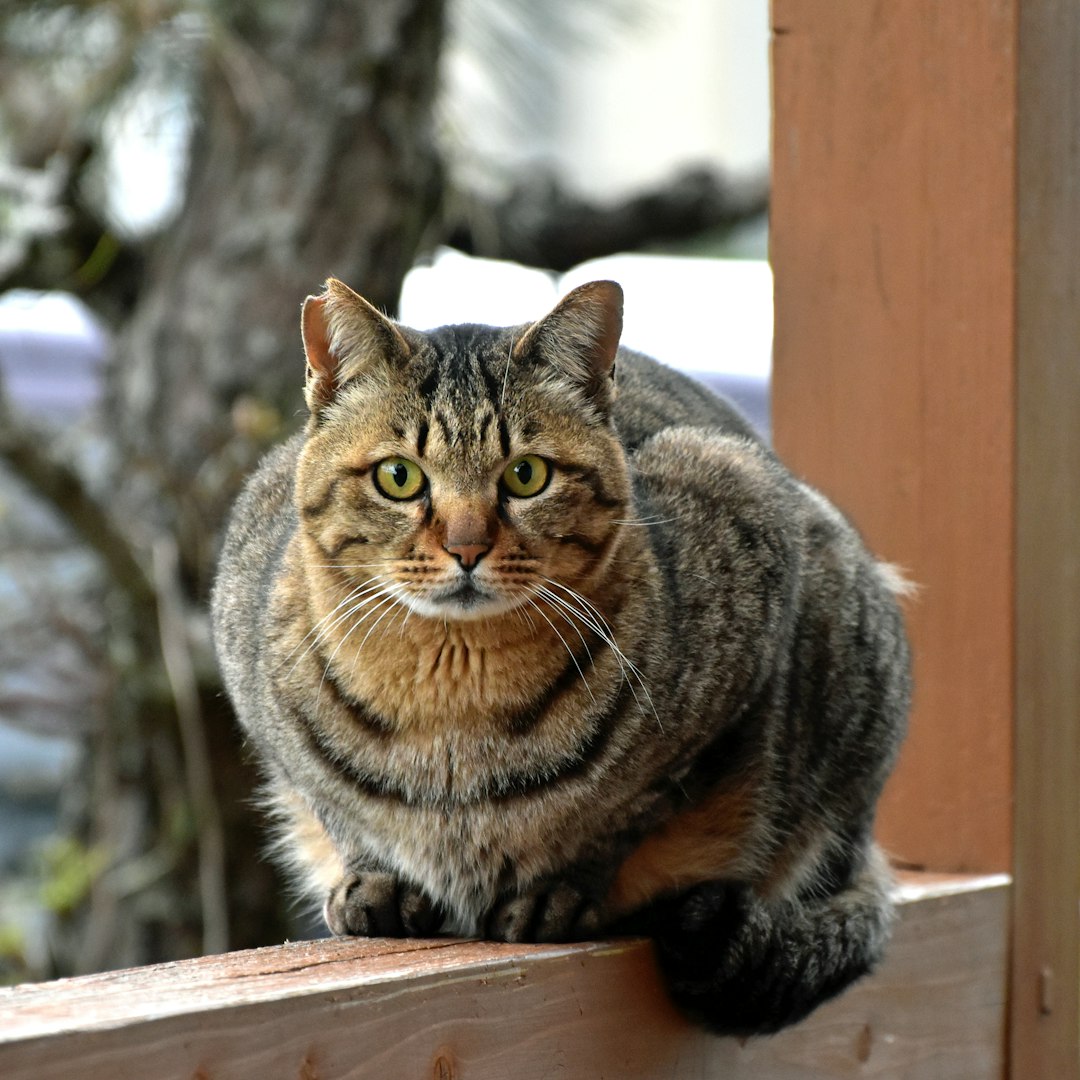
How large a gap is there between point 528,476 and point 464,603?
162 millimetres

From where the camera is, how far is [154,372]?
3.03 meters

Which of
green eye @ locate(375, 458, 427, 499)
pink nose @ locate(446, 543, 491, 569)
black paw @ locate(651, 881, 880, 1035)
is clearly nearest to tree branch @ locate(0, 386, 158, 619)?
green eye @ locate(375, 458, 427, 499)

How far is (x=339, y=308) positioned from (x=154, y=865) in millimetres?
1833

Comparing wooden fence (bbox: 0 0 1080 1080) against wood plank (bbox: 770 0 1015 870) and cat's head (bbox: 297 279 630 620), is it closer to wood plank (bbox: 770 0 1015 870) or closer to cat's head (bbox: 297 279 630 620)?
wood plank (bbox: 770 0 1015 870)

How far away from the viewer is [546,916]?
1534 millimetres

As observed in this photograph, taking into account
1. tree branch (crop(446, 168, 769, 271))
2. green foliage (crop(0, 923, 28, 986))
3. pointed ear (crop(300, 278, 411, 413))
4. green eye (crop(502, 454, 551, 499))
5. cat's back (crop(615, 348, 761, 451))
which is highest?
tree branch (crop(446, 168, 769, 271))

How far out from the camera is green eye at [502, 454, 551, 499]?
61.1 inches

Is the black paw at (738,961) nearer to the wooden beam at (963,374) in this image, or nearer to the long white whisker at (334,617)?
the long white whisker at (334,617)

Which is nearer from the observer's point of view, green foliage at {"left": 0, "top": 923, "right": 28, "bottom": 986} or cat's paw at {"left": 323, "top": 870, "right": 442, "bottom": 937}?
cat's paw at {"left": 323, "top": 870, "right": 442, "bottom": 937}

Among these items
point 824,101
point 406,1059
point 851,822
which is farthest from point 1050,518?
point 406,1059

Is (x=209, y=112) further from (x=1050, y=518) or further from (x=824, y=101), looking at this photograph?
(x=1050, y=518)

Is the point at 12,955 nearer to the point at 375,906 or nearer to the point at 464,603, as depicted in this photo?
the point at 375,906

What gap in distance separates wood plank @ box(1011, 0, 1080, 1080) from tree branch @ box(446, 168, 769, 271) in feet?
5.50

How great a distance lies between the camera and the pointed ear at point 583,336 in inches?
62.2
